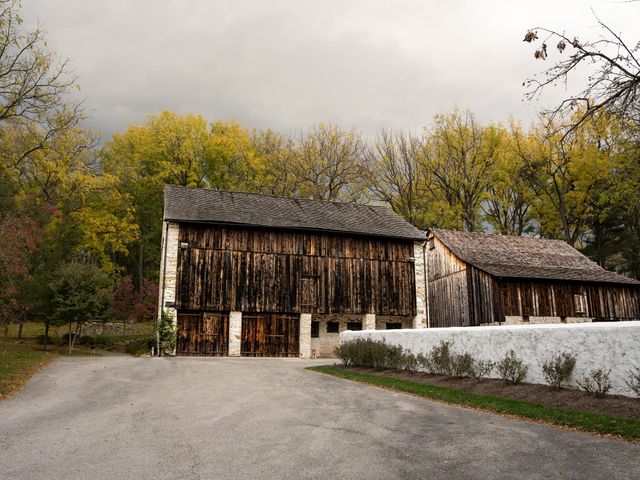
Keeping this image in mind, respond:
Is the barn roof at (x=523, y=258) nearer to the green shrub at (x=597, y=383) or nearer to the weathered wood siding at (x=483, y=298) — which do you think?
the weathered wood siding at (x=483, y=298)

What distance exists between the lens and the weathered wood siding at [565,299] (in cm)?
2705

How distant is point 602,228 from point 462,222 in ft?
44.2

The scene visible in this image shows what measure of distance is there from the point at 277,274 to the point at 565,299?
55.6ft

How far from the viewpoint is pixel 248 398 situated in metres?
11.3

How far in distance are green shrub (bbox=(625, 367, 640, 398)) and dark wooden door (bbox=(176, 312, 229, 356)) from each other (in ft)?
64.4

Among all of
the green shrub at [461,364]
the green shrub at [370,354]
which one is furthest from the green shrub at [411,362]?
the green shrub at [461,364]

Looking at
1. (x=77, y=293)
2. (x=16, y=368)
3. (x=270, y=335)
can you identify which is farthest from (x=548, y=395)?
(x=77, y=293)

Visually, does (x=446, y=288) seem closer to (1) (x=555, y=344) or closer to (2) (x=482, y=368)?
(2) (x=482, y=368)

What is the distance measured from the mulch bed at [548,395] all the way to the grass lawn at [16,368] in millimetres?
11301

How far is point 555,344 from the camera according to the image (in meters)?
11.3

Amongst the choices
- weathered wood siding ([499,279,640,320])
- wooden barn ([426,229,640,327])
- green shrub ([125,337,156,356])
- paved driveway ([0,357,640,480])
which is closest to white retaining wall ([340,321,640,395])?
paved driveway ([0,357,640,480])

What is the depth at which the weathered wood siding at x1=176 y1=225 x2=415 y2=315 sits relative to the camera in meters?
25.6

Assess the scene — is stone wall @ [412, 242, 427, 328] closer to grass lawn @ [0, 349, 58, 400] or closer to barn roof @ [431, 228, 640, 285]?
barn roof @ [431, 228, 640, 285]

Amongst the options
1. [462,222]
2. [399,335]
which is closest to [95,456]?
[399,335]
